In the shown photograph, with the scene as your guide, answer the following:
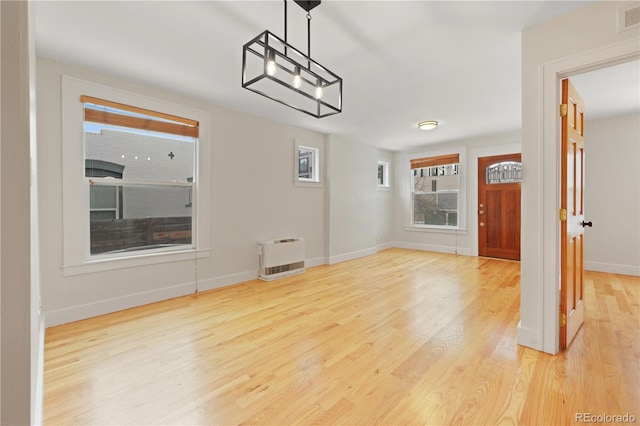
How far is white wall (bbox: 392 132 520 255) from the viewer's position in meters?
5.71

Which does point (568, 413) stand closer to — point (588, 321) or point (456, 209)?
point (588, 321)

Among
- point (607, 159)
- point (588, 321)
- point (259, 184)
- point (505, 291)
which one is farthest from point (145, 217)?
point (607, 159)

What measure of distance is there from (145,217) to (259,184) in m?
1.59

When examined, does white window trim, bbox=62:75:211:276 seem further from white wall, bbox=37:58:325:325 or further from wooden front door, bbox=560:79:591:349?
wooden front door, bbox=560:79:591:349

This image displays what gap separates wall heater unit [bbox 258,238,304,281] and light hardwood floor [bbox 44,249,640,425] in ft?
2.85

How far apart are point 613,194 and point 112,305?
7225mm

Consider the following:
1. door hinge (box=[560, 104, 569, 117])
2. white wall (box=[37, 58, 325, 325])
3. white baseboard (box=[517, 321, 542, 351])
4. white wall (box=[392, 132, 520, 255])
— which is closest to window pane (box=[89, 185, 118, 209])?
white wall (box=[37, 58, 325, 325])

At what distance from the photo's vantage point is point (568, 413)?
151 cm

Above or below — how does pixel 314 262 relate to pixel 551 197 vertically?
below

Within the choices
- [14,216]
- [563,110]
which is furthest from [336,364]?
[563,110]

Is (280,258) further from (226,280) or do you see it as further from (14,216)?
(14,216)

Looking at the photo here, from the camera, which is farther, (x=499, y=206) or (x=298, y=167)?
(x=499, y=206)

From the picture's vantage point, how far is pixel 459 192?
6.16 m

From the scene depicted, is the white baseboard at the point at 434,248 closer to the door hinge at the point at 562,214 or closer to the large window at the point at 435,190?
the large window at the point at 435,190
